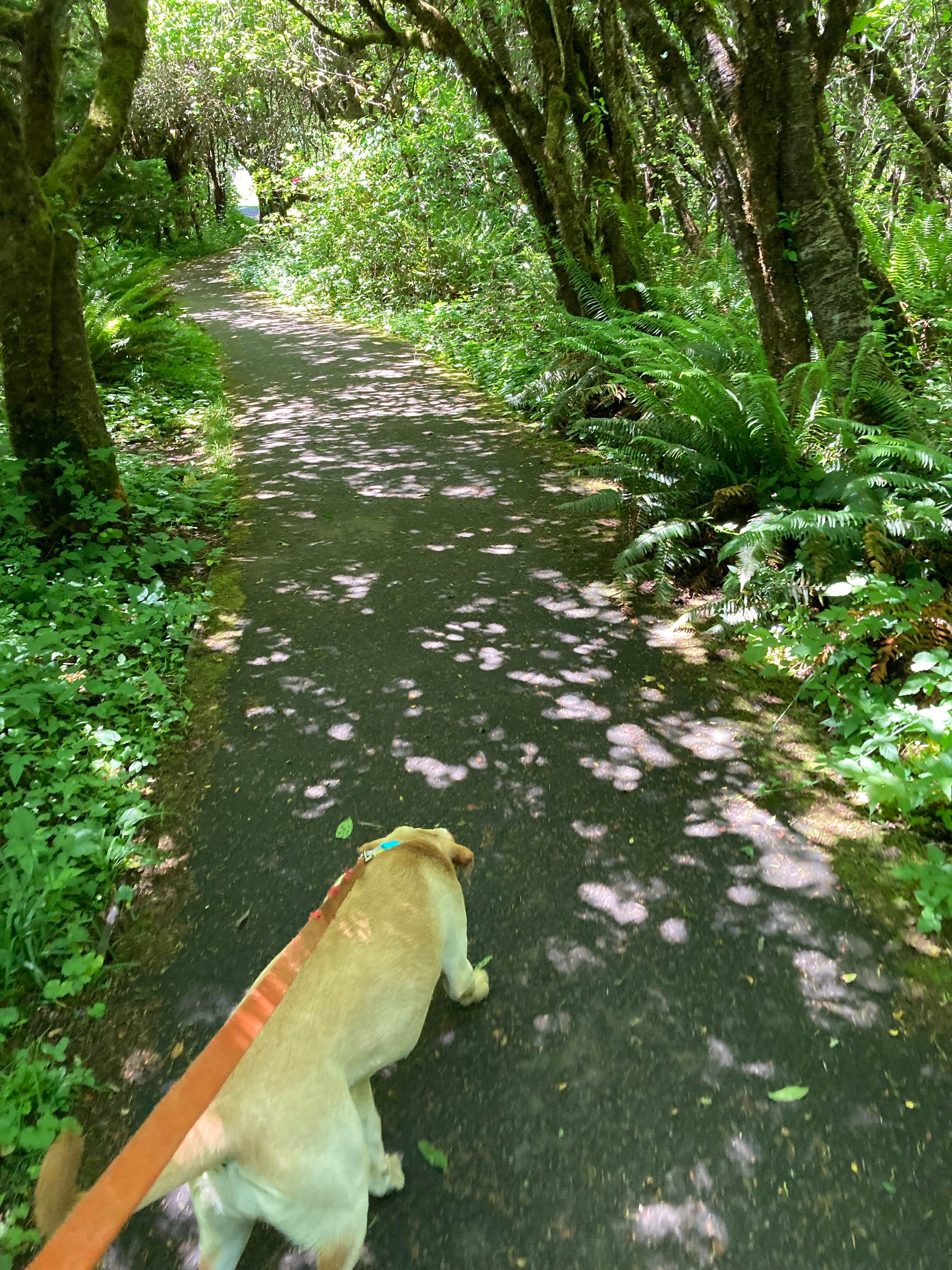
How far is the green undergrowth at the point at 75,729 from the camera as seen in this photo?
248 cm

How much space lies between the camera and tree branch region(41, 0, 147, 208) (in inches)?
217

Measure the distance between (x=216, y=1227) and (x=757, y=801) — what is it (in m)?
2.55

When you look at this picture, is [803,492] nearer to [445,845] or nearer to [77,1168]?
[445,845]

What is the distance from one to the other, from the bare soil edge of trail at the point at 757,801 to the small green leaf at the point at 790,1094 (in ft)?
1.35

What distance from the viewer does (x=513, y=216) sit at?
12.6m

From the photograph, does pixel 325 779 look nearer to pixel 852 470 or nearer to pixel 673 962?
pixel 673 962

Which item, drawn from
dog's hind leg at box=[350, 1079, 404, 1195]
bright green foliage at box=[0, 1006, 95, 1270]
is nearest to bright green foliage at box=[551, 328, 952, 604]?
dog's hind leg at box=[350, 1079, 404, 1195]

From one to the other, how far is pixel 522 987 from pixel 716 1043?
2.15 feet

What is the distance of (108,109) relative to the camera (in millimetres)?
6035

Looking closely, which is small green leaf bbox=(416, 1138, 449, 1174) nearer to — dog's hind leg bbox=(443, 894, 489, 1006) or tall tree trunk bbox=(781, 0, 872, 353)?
dog's hind leg bbox=(443, 894, 489, 1006)

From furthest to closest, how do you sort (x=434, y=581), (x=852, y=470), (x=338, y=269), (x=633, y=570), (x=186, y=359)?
(x=338, y=269) < (x=186, y=359) < (x=434, y=581) < (x=633, y=570) < (x=852, y=470)

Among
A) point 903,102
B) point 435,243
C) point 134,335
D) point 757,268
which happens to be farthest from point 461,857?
point 435,243

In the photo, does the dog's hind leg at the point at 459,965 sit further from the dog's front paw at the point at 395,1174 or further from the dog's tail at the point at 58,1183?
the dog's tail at the point at 58,1183

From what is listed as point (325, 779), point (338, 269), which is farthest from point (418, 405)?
point (338, 269)
